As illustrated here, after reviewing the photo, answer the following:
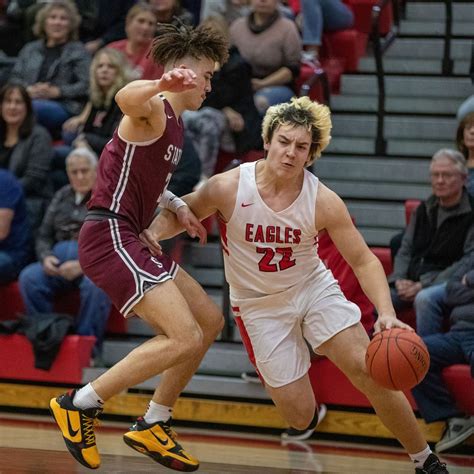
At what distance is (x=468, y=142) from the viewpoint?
8250 millimetres

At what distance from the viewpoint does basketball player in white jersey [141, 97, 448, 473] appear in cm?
576

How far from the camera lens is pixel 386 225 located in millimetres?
8977

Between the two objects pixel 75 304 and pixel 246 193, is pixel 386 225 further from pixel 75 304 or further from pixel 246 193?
pixel 246 193

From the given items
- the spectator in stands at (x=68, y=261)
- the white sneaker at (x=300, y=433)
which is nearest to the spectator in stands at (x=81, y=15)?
the spectator in stands at (x=68, y=261)

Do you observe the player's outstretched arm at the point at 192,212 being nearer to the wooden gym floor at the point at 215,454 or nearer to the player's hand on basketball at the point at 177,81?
the player's hand on basketball at the point at 177,81

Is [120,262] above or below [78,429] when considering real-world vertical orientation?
above

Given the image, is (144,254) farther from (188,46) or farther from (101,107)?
(101,107)

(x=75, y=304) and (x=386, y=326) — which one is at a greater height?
(x=386, y=326)

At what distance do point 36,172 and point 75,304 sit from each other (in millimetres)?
1033

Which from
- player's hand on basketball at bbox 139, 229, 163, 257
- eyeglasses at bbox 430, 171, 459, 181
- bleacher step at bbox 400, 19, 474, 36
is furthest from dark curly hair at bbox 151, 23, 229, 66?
bleacher step at bbox 400, 19, 474, 36

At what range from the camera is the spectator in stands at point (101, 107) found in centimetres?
909

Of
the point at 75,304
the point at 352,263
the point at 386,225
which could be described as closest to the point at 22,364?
the point at 75,304

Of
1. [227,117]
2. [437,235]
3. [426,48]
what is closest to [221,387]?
[437,235]

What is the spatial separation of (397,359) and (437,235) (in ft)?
8.40
